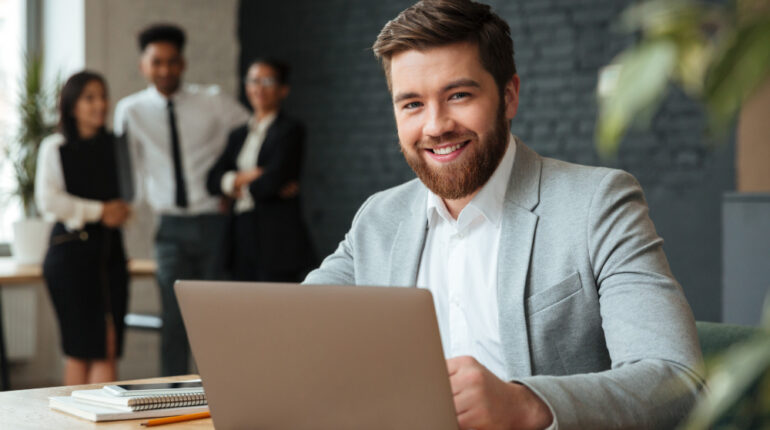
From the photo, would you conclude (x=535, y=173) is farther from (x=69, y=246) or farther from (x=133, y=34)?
(x=133, y=34)

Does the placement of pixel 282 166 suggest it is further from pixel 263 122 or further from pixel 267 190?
A: pixel 263 122

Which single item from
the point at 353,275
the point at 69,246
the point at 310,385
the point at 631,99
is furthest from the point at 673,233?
the point at 631,99

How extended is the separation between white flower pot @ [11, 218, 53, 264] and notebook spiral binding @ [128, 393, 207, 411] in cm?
368

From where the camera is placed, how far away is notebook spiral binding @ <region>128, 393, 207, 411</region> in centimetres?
123


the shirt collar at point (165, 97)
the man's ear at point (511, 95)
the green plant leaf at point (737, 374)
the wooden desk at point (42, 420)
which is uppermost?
the shirt collar at point (165, 97)

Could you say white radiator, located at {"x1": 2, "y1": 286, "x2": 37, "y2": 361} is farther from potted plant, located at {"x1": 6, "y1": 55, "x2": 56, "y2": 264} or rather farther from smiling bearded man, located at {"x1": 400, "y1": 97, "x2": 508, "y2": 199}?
smiling bearded man, located at {"x1": 400, "y1": 97, "x2": 508, "y2": 199}

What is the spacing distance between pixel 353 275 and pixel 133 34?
447 cm

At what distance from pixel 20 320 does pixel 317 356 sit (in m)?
4.86

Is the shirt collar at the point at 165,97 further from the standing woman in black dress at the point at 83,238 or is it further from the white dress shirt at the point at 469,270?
the white dress shirt at the point at 469,270

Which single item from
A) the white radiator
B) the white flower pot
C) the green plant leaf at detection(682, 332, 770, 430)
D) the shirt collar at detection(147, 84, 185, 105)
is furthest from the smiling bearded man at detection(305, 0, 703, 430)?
the white radiator

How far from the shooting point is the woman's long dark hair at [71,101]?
12.8ft

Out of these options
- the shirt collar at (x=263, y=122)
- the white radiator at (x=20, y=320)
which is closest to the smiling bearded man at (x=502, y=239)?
the shirt collar at (x=263, y=122)

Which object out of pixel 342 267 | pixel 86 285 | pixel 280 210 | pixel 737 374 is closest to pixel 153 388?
pixel 342 267

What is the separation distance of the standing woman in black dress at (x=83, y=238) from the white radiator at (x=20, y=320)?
157cm
